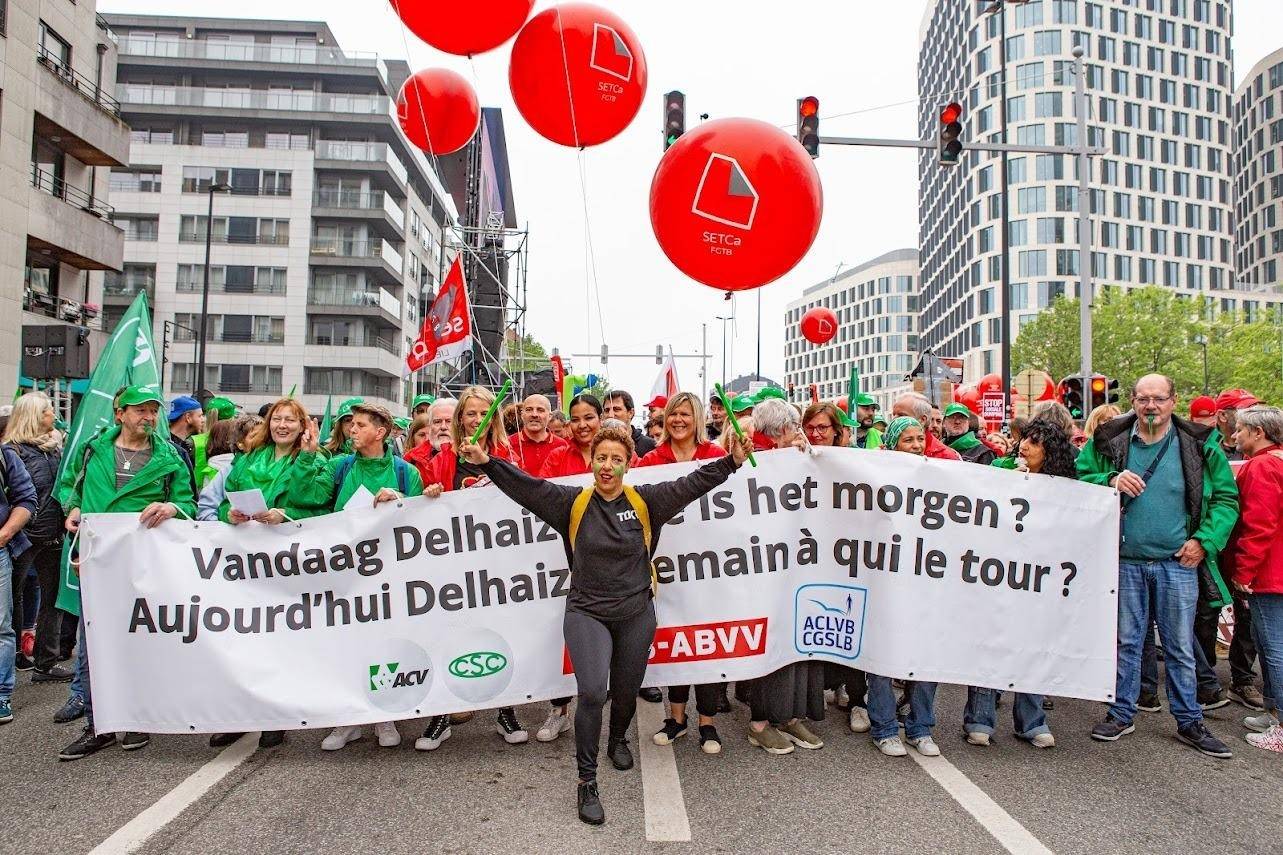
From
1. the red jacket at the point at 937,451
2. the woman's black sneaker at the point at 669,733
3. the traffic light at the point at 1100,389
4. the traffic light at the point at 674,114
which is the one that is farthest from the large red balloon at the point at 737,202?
the traffic light at the point at 1100,389

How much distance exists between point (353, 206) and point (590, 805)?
5286 centimetres

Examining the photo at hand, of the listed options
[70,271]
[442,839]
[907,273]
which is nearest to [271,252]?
[70,271]

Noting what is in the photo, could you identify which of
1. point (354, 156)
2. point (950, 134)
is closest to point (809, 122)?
point (950, 134)

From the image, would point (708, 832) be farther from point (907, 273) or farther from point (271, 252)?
point (907, 273)

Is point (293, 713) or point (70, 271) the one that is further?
point (70, 271)

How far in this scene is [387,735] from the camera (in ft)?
16.4

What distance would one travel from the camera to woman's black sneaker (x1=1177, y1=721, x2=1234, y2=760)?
4953 mm

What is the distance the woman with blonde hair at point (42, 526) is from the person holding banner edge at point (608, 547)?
422cm

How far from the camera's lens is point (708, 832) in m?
3.91

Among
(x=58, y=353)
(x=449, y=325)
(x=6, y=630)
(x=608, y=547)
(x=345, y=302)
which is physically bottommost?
(x=6, y=630)

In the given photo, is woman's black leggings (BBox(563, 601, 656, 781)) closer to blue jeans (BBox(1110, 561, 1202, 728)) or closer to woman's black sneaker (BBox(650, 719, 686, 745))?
woman's black sneaker (BBox(650, 719, 686, 745))

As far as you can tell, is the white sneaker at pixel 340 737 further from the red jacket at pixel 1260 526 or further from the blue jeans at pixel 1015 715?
the red jacket at pixel 1260 526

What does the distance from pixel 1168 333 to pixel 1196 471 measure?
46268 mm

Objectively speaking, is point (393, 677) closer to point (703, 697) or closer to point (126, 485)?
point (703, 697)
